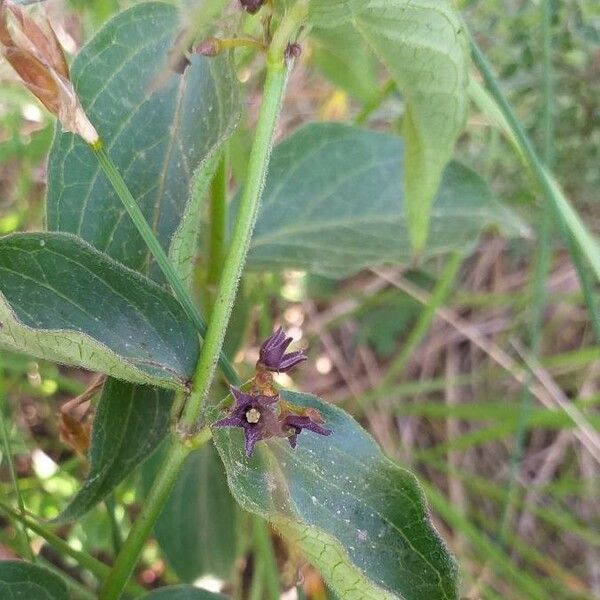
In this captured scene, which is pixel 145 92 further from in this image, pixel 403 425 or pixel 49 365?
pixel 403 425

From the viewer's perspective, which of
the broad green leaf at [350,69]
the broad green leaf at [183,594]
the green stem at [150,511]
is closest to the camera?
the green stem at [150,511]

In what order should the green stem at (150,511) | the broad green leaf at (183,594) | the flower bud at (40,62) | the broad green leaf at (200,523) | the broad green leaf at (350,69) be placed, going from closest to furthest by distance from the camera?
1. the flower bud at (40,62)
2. the green stem at (150,511)
3. the broad green leaf at (183,594)
4. the broad green leaf at (350,69)
5. the broad green leaf at (200,523)

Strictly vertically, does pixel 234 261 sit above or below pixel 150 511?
above

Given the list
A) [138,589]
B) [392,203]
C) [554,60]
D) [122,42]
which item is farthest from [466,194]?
[138,589]

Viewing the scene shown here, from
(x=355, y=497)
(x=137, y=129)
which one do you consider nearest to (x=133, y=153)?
(x=137, y=129)

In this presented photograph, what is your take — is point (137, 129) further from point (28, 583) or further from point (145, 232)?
point (28, 583)

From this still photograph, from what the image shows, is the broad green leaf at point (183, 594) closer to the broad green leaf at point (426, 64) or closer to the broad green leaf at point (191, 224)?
the broad green leaf at point (191, 224)

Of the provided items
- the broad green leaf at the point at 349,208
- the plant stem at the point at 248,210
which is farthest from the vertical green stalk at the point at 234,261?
the broad green leaf at the point at 349,208
